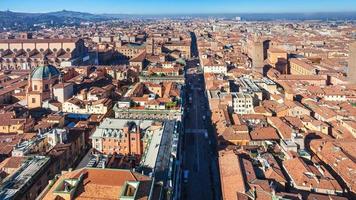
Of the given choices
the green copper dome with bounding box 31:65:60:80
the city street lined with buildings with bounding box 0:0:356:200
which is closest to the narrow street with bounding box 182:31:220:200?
the city street lined with buildings with bounding box 0:0:356:200

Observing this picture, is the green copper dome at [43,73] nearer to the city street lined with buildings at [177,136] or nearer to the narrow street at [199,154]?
the city street lined with buildings at [177,136]

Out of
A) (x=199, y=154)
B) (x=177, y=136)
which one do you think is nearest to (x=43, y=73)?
(x=199, y=154)

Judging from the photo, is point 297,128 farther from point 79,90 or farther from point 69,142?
point 79,90

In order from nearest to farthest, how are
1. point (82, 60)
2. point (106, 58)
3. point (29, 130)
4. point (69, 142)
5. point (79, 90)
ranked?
point (69, 142) → point (29, 130) → point (79, 90) → point (82, 60) → point (106, 58)

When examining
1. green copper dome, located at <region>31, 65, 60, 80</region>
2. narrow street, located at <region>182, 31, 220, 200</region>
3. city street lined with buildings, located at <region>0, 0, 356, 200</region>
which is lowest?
narrow street, located at <region>182, 31, 220, 200</region>

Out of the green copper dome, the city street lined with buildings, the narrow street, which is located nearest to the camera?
the city street lined with buildings

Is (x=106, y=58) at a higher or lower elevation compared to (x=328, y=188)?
higher

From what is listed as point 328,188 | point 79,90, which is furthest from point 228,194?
point 79,90

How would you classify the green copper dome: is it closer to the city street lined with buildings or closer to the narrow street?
the city street lined with buildings

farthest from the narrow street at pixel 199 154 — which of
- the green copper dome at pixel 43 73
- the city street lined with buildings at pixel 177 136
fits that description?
the green copper dome at pixel 43 73

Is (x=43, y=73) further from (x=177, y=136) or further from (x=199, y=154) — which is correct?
(x=177, y=136)

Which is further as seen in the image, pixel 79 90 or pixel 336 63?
pixel 336 63
